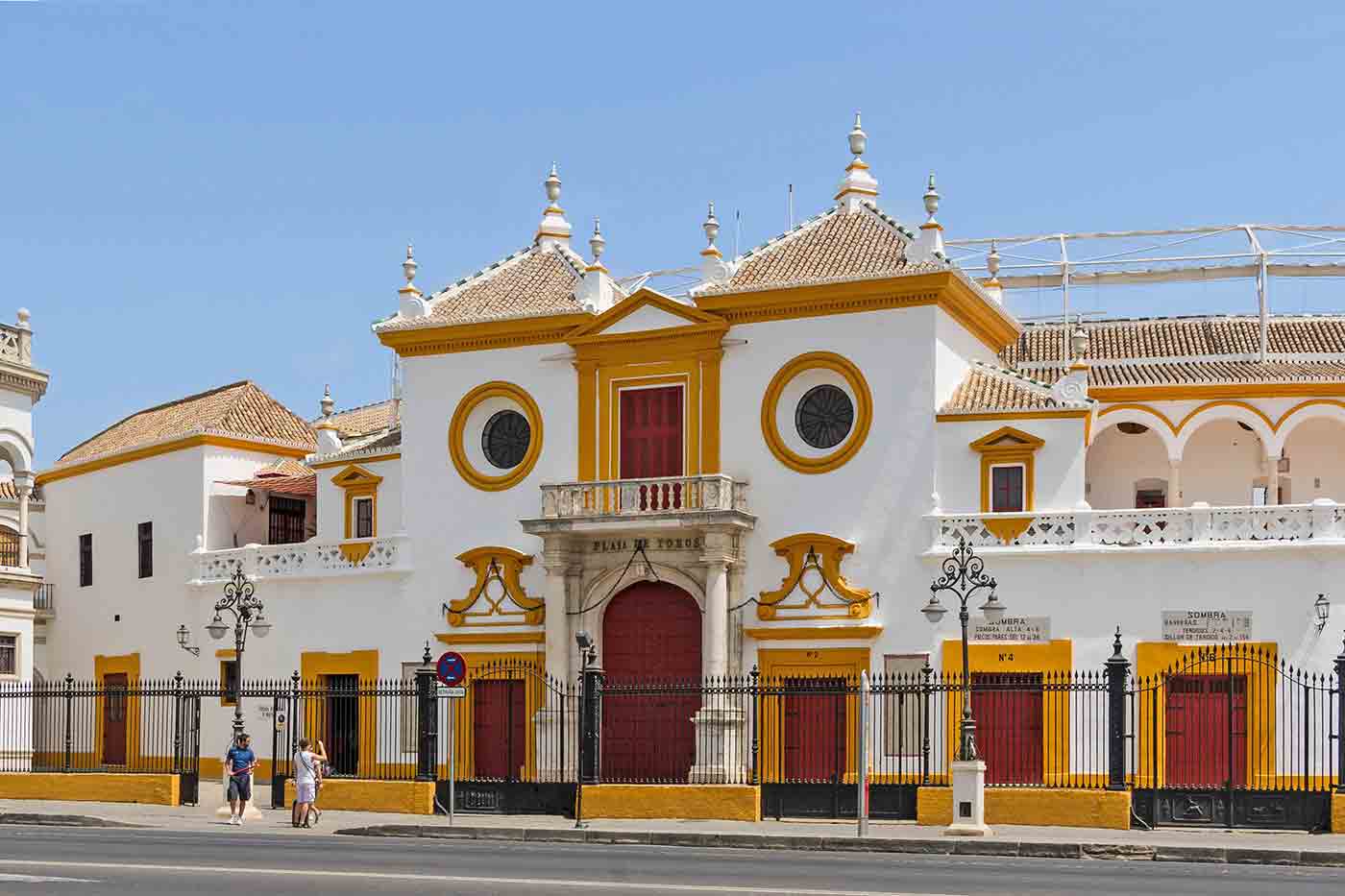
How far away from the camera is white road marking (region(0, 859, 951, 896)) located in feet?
57.8

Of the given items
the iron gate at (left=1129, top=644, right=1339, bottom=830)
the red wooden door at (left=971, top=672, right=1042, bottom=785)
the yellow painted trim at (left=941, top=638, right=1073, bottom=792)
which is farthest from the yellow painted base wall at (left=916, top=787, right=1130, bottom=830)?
the red wooden door at (left=971, top=672, right=1042, bottom=785)

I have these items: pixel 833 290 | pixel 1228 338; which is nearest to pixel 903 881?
pixel 833 290

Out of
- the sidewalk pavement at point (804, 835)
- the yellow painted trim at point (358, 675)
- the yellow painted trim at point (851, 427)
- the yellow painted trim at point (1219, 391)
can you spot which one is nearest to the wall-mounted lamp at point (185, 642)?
the yellow painted trim at point (358, 675)

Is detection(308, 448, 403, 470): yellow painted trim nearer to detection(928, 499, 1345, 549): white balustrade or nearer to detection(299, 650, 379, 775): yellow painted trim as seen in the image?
detection(299, 650, 379, 775): yellow painted trim

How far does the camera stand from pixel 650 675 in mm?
39188

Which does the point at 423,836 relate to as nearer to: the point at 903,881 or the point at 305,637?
the point at 903,881

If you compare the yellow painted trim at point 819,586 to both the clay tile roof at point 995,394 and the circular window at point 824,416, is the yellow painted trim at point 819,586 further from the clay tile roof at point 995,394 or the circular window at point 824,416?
the clay tile roof at point 995,394

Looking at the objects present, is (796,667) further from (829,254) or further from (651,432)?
(829,254)

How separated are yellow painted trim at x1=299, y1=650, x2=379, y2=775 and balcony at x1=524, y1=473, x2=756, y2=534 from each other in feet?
17.1

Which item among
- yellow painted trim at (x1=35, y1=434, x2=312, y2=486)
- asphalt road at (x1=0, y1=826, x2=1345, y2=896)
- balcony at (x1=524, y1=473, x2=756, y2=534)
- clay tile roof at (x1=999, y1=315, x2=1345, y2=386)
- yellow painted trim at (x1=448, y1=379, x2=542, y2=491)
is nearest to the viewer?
asphalt road at (x1=0, y1=826, x2=1345, y2=896)

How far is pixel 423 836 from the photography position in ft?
92.6

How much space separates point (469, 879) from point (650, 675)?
20370 millimetres

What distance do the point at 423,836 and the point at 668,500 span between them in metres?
11.7

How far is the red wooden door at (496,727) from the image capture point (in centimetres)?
3962
